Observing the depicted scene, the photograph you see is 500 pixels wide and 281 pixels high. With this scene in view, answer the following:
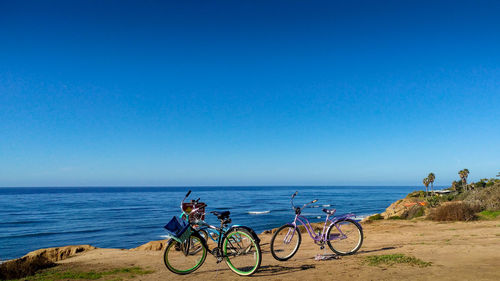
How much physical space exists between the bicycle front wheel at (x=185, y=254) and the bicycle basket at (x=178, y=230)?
149mm

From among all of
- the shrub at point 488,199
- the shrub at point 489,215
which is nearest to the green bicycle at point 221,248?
the shrub at point 489,215

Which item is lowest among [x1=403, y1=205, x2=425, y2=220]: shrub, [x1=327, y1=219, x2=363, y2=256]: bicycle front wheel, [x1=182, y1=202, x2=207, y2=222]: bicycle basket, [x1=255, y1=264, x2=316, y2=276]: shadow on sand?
[x1=403, y1=205, x2=425, y2=220]: shrub

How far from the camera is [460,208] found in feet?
50.9

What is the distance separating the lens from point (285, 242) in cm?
809

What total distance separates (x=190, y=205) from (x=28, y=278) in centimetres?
412

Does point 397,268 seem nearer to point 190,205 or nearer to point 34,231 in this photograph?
point 190,205

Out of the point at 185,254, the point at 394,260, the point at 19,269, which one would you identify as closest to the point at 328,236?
the point at 394,260

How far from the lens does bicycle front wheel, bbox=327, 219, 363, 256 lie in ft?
27.6

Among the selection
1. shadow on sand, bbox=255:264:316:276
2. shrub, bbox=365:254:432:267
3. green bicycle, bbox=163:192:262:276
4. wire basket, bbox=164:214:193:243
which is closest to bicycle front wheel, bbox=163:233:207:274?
green bicycle, bbox=163:192:262:276

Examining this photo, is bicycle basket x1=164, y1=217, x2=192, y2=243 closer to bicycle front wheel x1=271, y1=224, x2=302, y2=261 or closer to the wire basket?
the wire basket

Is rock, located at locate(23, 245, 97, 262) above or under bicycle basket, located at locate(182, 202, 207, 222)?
under

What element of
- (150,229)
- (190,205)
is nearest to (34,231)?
(150,229)

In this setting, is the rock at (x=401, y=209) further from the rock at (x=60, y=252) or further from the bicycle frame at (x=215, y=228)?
the rock at (x=60, y=252)

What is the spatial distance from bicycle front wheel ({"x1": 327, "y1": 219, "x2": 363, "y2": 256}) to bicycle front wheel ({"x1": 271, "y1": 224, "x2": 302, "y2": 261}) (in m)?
0.99
